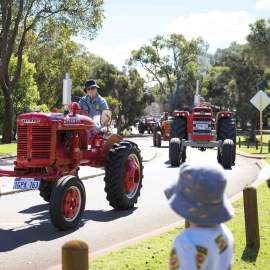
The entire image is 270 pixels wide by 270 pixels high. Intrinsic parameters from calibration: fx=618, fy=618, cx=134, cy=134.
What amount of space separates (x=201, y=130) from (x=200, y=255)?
59.2 feet

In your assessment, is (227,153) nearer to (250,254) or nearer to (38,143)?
(38,143)

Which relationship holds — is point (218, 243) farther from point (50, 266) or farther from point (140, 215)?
point (140, 215)

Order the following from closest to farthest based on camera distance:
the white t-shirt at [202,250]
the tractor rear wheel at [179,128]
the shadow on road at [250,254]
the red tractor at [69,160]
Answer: the white t-shirt at [202,250], the shadow on road at [250,254], the red tractor at [69,160], the tractor rear wheel at [179,128]

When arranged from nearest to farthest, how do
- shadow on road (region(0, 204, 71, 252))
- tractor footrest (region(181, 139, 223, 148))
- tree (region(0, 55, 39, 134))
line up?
1. shadow on road (region(0, 204, 71, 252))
2. tractor footrest (region(181, 139, 223, 148))
3. tree (region(0, 55, 39, 134))

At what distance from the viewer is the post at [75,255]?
3.80 m

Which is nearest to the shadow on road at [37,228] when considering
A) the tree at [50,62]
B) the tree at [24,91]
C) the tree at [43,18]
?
the tree at [43,18]

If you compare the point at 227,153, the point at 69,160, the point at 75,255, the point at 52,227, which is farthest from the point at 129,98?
the point at 75,255

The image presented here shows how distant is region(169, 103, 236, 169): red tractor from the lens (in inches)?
800

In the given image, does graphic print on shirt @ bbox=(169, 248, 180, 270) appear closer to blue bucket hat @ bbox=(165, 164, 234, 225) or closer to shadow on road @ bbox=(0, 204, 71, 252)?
blue bucket hat @ bbox=(165, 164, 234, 225)

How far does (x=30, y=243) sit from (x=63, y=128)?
2.13 meters

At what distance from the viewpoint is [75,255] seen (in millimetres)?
3807

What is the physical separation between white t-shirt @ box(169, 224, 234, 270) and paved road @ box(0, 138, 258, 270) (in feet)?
10.5

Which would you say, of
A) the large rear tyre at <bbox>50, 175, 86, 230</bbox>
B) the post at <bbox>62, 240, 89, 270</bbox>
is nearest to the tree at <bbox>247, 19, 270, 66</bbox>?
the large rear tyre at <bbox>50, 175, 86, 230</bbox>

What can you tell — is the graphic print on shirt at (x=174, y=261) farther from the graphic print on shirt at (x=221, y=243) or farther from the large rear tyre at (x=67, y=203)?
the large rear tyre at (x=67, y=203)
